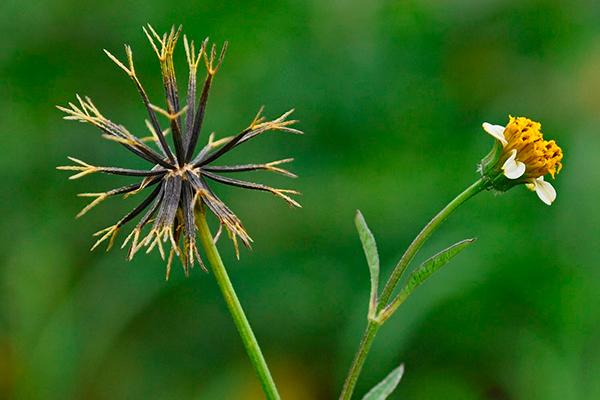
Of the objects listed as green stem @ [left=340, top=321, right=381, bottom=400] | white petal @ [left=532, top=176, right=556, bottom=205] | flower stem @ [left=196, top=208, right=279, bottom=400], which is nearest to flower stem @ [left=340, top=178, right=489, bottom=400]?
green stem @ [left=340, top=321, right=381, bottom=400]

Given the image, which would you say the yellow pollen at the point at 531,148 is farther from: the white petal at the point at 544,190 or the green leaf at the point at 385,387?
the green leaf at the point at 385,387

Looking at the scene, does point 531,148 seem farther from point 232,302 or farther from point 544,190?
point 232,302

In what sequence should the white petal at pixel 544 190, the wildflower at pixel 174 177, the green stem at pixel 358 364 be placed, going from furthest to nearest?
the white petal at pixel 544 190 → the green stem at pixel 358 364 → the wildflower at pixel 174 177

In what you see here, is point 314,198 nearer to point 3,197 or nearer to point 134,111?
point 134,111

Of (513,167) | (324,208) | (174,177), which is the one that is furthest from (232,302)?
(324,208)

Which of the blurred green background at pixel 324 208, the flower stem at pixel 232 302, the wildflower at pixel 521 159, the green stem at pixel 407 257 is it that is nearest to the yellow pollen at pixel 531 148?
the wildflower at pixel 521 159

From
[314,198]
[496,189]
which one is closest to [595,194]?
[314,198]
